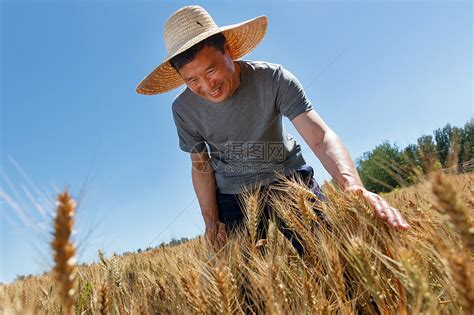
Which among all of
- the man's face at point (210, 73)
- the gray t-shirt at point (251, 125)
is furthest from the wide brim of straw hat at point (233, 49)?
the man's face at point (210, 73)

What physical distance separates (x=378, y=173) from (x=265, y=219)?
39833mm

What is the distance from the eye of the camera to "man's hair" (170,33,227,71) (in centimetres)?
238

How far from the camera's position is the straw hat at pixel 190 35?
253 cm

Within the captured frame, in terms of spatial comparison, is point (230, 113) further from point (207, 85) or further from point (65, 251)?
point (65, 251)

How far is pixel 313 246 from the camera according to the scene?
4.85 ft

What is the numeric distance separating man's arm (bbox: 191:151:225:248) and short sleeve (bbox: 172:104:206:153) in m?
Result: 0.06

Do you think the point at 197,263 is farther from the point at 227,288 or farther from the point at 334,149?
the point at 334,149

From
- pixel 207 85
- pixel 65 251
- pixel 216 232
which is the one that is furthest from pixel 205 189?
pixel 65 251

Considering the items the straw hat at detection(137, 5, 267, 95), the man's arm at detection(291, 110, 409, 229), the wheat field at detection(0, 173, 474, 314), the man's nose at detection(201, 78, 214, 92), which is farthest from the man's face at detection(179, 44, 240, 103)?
the wheat field at detection(0, 173, 474, 314)

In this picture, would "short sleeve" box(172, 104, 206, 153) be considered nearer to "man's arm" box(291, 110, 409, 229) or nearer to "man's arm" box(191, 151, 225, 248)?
"man's arm" box(191, 151, 225, 248)

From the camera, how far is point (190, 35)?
253 centimetres

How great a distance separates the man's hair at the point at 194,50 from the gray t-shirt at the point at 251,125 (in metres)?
0.36

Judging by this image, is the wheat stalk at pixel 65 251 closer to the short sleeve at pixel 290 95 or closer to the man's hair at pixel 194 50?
the man's hair at pixel 194 50

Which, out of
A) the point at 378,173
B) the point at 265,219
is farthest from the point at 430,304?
the point at 378,173
